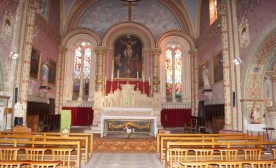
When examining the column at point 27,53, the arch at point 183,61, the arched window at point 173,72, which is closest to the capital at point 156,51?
the arch at point 183,61

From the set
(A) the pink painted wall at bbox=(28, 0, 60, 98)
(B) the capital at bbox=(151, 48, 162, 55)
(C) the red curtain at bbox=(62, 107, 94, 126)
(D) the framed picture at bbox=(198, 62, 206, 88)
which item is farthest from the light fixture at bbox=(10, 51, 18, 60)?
(D) the framed picture at bbox=(198, 62, 206, 88)

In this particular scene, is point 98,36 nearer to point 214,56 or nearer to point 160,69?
point 160,69

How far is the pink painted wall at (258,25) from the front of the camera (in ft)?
32.6

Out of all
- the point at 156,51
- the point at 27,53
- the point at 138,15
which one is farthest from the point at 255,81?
the point at 27,53

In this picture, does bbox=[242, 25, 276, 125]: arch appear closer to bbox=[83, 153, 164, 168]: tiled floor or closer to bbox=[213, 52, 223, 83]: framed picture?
bbox=[213, 52, 223, 83]: framed picture

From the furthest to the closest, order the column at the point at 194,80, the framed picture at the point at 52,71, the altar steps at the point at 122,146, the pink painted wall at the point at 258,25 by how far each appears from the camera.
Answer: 1. the column at the point at 194,80
2. the framed picture at the point at 52,71
3. the pink painted wall at the point at 258,25
4. the altar steps at the point at 122,146

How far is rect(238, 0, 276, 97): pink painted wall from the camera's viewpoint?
9.92 metres

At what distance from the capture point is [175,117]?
1847cm

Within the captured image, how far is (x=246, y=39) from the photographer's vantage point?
11586 mm

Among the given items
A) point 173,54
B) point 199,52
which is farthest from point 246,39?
point 173,54

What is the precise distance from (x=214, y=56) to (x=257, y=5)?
472 centimetres

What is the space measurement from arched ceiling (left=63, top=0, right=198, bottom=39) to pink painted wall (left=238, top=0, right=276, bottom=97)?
842 cm

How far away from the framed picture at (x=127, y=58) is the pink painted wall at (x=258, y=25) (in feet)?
28.4

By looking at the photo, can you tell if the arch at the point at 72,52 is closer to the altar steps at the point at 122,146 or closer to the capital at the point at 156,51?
the capital at the point at 156,51
